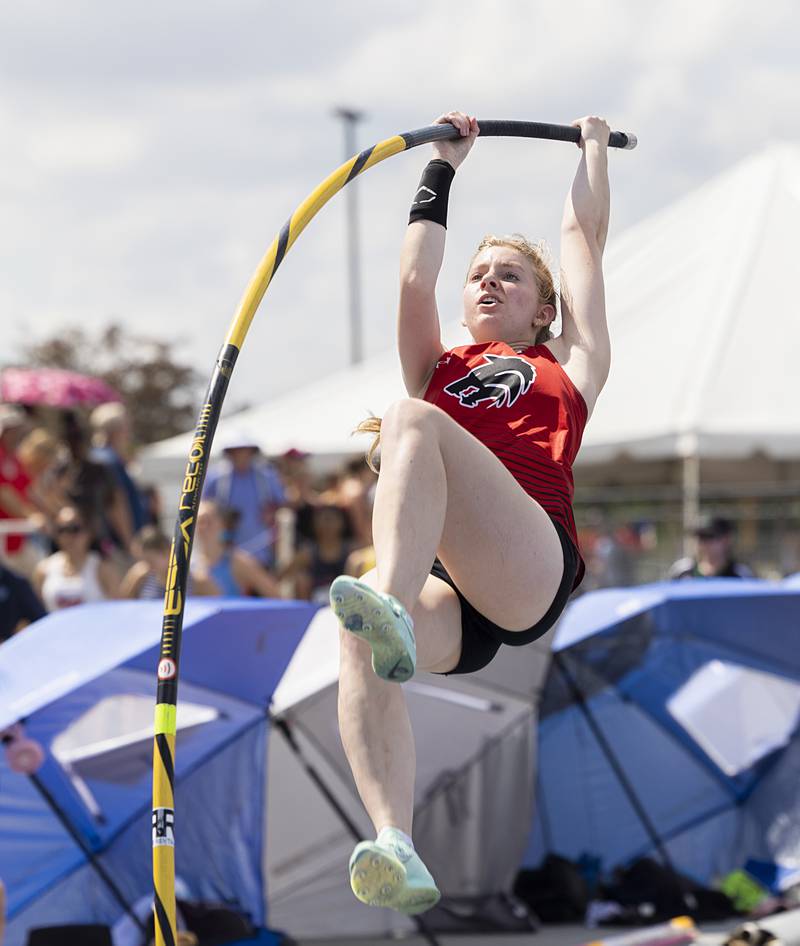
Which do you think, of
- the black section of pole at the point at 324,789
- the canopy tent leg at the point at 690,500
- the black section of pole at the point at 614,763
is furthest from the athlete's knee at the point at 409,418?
the canopy tent leg at the point at 690,500

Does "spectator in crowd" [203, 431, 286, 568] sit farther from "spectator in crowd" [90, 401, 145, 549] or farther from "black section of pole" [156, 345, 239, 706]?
"black section of pole" [156, 345, 239, 706]

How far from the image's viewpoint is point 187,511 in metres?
3.73

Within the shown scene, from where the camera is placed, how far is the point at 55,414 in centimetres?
883

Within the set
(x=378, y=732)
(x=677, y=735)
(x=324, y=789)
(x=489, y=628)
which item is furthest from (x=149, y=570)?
(x=378, y=732)

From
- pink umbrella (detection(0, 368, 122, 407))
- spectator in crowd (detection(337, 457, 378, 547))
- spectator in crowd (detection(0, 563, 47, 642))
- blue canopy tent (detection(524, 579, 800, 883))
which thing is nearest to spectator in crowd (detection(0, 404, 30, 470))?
pink umbrella (detection(0, 368, 122, 407))

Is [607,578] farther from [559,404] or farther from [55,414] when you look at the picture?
[559,404]

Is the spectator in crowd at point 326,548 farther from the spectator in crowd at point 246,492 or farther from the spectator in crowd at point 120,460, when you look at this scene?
the spectator in crowd at point 120,460

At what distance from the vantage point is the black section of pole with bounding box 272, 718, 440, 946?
6.80 meters

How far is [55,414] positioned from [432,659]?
579 cm

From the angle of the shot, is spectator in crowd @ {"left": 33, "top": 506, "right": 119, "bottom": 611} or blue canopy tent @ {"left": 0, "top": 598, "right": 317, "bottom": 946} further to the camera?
spectator in crowd @ {"left": 33, "top": 506, "right": 119, "bottom": 611}

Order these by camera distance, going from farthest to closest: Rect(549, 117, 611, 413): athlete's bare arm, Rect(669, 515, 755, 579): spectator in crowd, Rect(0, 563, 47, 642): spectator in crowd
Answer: Rect(669, 515, 755, 579): spectator in crowd → Rect(0, 563, 47, 642): spectator in crowd → Rect(549, 117, 611, 413): athlete's bare arm

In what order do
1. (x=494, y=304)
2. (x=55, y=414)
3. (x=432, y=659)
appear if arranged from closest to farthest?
1. (x=432, y=659)
2. (x=494, y=304)
3. (x=55, y=414)

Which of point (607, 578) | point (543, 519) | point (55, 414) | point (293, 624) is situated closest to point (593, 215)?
point (543, 519)

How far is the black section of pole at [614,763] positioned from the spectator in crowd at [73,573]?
99.3 inches
